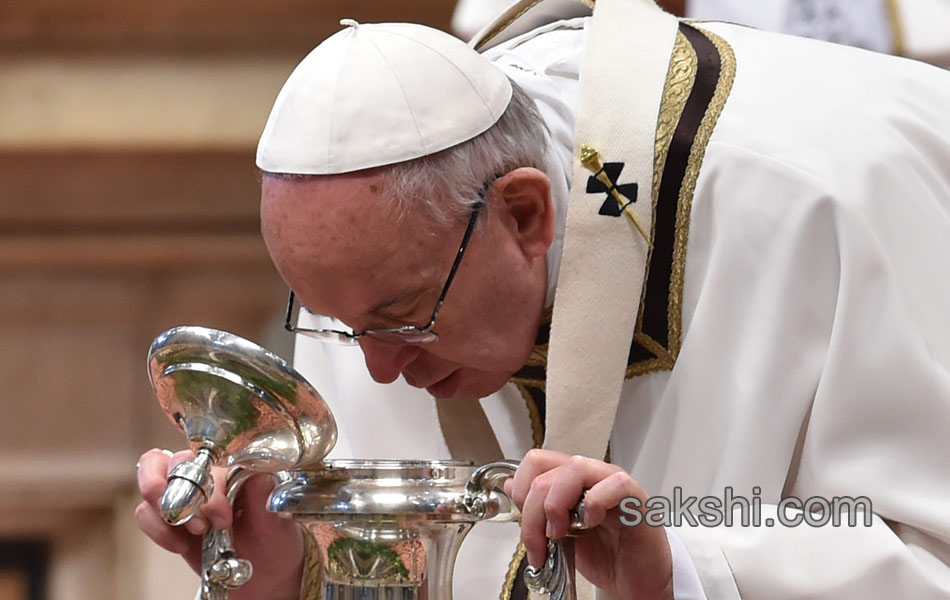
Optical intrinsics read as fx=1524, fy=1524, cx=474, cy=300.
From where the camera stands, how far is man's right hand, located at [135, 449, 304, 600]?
1.68 metres

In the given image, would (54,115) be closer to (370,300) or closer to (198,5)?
(198,5)

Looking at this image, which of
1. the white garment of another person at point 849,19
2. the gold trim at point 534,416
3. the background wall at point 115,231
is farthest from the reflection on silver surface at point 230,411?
the background wall at point 115,231

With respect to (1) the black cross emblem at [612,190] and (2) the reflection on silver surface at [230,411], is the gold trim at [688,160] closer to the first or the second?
(1) the black cross emblem at [612,190]

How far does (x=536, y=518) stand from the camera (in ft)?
4.66

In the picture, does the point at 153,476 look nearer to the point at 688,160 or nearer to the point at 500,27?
the point at 688,160

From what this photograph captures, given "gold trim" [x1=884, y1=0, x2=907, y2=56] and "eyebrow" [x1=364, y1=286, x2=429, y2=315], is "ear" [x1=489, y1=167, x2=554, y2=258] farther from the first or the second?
"gold trim" [x1=884, y1=0, x2=907, y2=56]

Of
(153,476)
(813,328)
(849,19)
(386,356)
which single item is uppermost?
(849,19)

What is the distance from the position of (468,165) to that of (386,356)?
0.26m

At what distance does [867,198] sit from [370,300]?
614mm

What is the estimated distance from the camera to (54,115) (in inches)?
142

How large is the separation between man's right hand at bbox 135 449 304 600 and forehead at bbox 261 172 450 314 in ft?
0.81

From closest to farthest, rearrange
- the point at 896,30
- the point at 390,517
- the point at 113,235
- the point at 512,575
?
the point at 390,517 < the point at 512,575 < the point at 896,30 < the point at 113,235

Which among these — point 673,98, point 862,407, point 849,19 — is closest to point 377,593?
point 862,407

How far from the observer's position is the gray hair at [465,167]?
1804 mm
